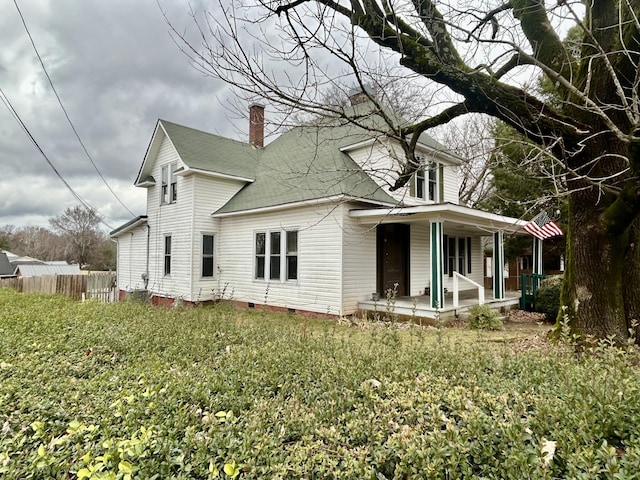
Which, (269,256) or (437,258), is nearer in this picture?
(437,258)

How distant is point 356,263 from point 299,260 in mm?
1891

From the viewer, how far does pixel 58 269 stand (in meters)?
33.8

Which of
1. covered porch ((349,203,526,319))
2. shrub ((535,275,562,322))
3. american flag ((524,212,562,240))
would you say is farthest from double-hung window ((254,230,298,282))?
american flag ((524,212,562,240))

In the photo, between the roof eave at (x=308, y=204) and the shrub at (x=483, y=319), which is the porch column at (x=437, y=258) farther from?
the roof eave at (x=308, y=204)

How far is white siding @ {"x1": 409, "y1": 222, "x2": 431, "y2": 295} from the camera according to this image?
12781 millimetres

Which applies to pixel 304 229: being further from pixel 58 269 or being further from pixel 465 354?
pixel 58 269

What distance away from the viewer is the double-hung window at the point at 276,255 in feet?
39.2

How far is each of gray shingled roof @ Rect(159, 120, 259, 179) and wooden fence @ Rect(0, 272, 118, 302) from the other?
690cm

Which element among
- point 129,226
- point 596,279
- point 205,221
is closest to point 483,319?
point 596,279

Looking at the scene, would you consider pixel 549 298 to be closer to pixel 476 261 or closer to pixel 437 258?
pixel 437 258

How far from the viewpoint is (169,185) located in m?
15.3

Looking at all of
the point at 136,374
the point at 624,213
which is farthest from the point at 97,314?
the point at 624,213

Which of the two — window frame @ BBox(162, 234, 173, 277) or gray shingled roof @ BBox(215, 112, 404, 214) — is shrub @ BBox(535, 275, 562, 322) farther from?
window frame @ BBox(162, 234, 173, 277)

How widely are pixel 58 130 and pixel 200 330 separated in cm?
1507
